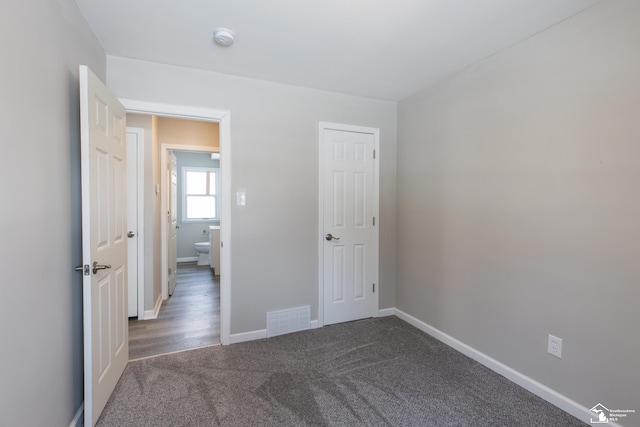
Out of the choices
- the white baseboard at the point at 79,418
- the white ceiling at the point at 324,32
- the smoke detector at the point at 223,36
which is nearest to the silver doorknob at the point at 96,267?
the white baseboard at the point at 79,418

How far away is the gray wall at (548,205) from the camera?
160cm

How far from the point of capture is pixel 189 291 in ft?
14.2

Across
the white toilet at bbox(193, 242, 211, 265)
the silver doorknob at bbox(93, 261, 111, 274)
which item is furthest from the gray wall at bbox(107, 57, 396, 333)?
the white toilet at bbox(193, 242, 211, 265)

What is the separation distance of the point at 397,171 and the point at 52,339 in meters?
3.21

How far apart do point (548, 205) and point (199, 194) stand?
6.42m

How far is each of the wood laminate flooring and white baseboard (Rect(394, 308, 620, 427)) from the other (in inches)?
85.2

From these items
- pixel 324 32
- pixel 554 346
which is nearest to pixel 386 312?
pixel 554 346

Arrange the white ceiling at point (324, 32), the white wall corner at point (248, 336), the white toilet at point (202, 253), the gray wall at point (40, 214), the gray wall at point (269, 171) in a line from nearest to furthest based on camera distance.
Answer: the gray wall at point (40, 214) < the white ceiling at point (324, 32) < the gray wall at point (269, 171) < the white wall corner at point (248, 336) < the white toilet at point (202, 253)

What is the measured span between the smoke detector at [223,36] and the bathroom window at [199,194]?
194 inches

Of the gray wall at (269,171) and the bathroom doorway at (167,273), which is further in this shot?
the bathroom doorway at (167,273)

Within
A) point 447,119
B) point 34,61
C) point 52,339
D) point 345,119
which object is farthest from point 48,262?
point 447,119

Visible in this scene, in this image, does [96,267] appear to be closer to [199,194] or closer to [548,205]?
[548,205]

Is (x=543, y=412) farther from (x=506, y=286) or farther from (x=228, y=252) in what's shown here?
(x=228, y=252)

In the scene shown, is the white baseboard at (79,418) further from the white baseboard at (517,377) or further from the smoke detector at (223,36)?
the white baseboard at (517,377)
